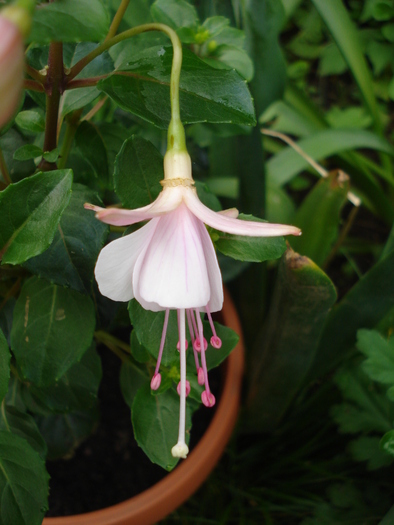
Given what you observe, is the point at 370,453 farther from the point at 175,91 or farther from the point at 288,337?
the point at 175,91

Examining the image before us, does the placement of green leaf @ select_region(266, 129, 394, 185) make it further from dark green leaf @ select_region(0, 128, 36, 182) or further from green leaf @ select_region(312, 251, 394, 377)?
dark green leaf @ select_region(0, 128, 36, 182)

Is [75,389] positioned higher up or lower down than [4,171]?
lower down

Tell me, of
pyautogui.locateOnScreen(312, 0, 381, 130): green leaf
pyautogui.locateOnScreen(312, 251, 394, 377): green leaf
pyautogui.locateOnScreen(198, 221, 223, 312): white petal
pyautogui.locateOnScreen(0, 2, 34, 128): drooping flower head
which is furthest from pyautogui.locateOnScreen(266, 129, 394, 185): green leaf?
pyautogui.locateOnScreen(0, 2, 34, 128): drooping flower head

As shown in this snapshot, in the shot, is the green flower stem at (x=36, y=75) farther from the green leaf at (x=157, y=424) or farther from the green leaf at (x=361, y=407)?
the green leaf at (x=361, y=407)

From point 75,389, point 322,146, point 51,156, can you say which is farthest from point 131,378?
point 322,146

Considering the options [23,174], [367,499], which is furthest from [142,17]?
[367,499]

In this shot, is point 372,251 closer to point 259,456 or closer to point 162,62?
point 259,456

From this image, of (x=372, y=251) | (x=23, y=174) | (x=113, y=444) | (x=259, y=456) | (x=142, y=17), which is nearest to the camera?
(x=23, y=174)
